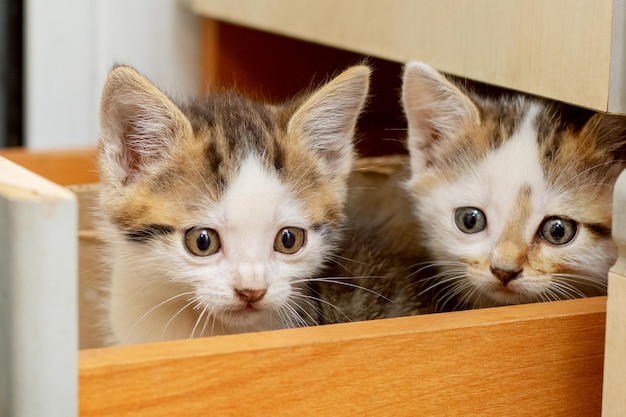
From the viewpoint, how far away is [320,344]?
800 millimetres

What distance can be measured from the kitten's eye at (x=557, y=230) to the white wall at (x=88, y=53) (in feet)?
3.95

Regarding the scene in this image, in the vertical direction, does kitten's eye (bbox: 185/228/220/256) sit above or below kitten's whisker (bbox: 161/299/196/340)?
above

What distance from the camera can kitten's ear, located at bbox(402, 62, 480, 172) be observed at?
1.21 m

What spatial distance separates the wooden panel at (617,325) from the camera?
85 cm

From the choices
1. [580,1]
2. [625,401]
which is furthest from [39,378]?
[580,1]

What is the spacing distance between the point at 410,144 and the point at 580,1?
1.39 ft

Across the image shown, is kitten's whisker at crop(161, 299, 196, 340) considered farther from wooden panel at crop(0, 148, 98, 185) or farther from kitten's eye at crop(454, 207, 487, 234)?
wooden panel at crop(0, 148, 98, 185)

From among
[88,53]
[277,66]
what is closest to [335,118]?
[277,66]

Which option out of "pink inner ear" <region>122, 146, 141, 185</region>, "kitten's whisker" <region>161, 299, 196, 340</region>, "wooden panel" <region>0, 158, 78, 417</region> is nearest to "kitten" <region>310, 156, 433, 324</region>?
"kitten's whisker" <region>161, 299, 196, 340</region>

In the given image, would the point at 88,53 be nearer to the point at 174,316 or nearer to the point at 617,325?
the point at 174,316

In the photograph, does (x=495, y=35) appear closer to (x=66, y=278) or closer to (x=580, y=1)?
(x=580, y=1)

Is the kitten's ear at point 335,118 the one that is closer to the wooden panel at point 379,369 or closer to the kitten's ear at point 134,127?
the kitten's ear at point 134,127

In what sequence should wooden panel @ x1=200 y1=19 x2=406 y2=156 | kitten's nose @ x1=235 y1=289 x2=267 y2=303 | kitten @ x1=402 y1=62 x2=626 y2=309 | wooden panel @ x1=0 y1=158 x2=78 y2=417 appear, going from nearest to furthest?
wooden panel @ x1=0 y1=158 x2=78 y2=417
kitten's nose @ x1=235 y1=289 x2=267 y2=303
kitten @ x1=402 y1=62 x2=626 y2=309
wooden panel @ x1=200 y1=19 x2=406 y2=156

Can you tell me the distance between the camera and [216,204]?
3.43 feet
